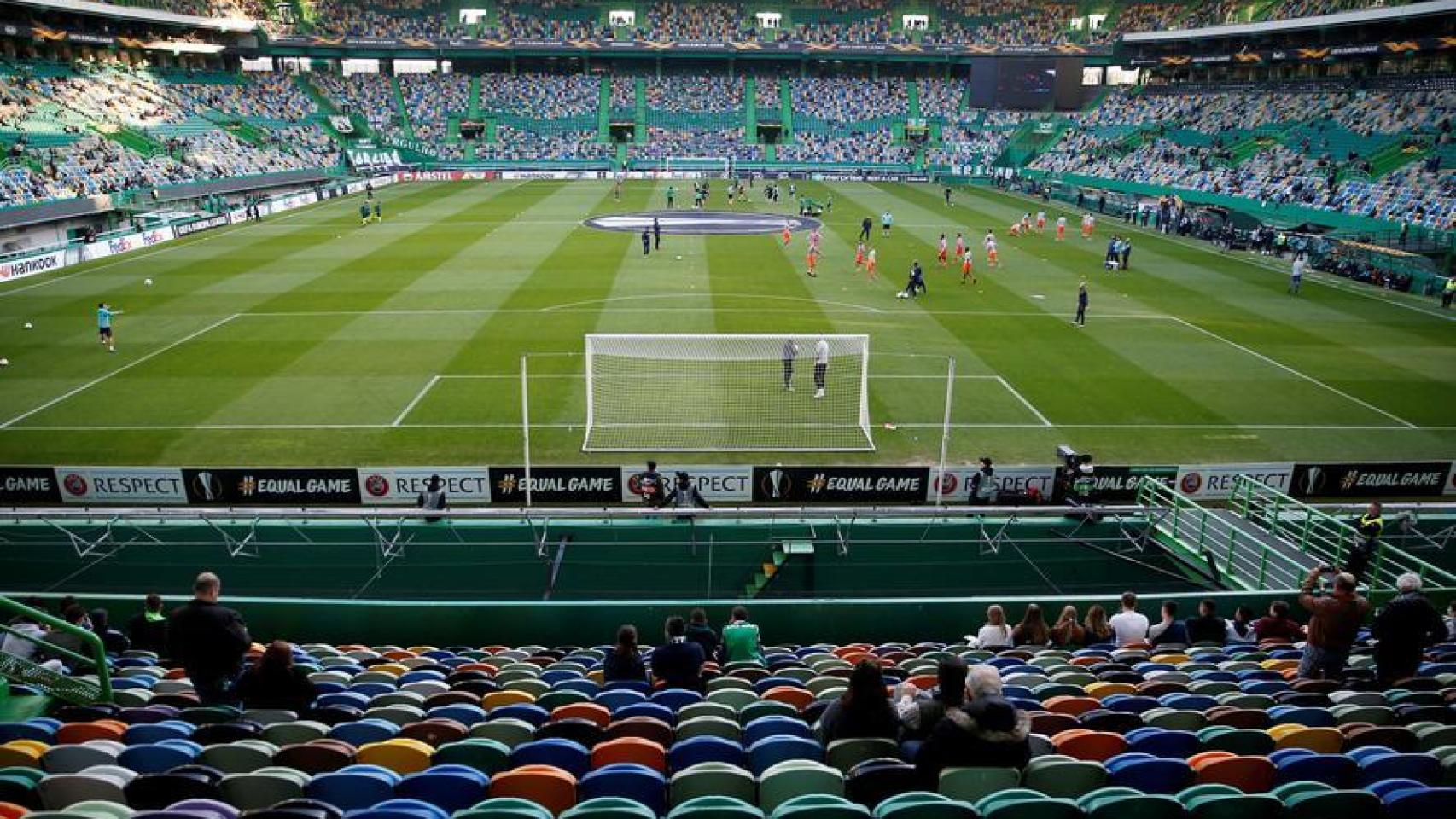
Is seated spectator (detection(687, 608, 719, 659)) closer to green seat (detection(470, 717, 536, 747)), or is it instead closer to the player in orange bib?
green seat (detection(470, 717, 536, 747))

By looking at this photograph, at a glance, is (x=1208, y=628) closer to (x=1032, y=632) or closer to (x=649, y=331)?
(x=1032, y=632)

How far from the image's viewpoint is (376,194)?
7094 cm

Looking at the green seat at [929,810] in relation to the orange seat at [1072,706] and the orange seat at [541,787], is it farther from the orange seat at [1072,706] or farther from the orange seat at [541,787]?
the orange seat at [1072,706]

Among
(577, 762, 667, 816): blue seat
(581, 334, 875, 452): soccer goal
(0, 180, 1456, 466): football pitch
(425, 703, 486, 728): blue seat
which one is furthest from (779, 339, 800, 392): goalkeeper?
(577, 762, 667, 816): blue seat

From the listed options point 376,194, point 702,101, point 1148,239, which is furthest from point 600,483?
point 702,101

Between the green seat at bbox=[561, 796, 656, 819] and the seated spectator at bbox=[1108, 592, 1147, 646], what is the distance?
7.63 meters

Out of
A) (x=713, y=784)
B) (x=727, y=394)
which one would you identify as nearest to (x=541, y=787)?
(x=713, y=784)

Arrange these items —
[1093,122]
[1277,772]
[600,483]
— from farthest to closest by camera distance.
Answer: [1093,122]
[600,483]
[1277,772]

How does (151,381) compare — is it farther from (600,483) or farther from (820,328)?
(820,328)

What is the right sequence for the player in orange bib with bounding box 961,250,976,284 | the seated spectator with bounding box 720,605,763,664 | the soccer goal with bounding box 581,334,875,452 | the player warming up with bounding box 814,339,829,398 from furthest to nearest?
the player in orange bib with bounding box 961,250,976,284
the player warming up with bounding box 814,339,829,398
the soccer goal with bounding box 581,334,875,452
the seated spectator with bounding box 720,605,763,664

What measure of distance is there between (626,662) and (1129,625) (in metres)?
6.01

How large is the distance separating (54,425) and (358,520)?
1201cm

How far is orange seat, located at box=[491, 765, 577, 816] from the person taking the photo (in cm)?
539

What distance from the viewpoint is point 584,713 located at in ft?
23.9
